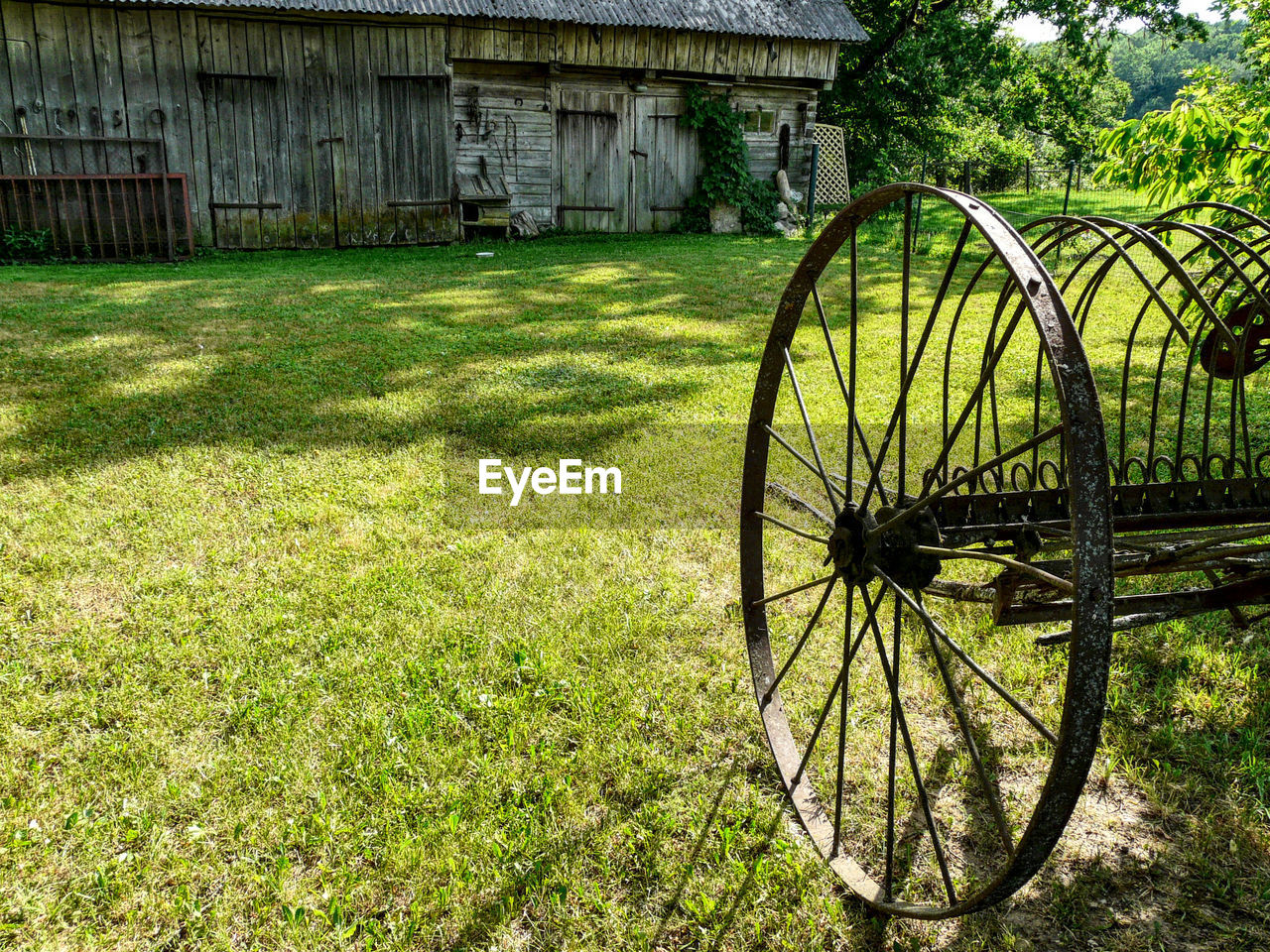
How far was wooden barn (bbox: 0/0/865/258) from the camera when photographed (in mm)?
11883

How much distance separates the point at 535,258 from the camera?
12.6m

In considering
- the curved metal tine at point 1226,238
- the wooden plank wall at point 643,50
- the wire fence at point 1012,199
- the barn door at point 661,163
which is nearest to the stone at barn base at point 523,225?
the barn door at point 661,163

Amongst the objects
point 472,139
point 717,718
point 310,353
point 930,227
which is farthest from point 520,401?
point 930,227

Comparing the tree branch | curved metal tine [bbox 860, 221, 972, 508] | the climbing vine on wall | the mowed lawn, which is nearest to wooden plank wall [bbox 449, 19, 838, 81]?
the climbing vine on wall

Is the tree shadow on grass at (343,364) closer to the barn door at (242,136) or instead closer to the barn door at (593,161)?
the barn door at (242,136)

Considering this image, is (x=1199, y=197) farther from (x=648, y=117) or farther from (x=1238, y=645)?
(x=648, y=117)

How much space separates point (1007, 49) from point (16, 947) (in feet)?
82.5

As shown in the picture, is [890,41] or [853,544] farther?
[890,41]

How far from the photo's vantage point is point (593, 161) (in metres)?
15.4

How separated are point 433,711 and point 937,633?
1.83 meters

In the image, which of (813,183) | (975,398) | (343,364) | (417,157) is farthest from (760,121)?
(975,398)

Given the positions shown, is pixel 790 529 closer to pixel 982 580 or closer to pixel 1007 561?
pixel 1007 561

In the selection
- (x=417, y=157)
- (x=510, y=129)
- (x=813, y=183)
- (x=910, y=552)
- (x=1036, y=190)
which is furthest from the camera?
(x=1036, y=190)

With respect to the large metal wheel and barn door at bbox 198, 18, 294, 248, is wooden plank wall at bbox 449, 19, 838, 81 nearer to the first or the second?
barn door at bbox 198, 18, 294, 248
